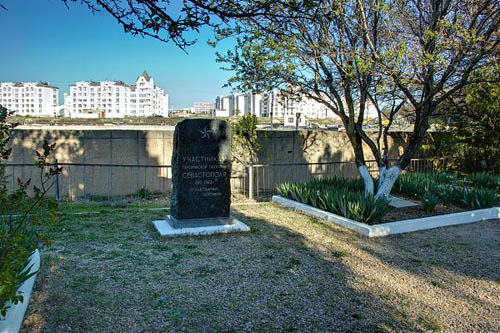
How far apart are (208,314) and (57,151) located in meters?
8.90

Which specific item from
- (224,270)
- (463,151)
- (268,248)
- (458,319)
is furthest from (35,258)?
(463,151)

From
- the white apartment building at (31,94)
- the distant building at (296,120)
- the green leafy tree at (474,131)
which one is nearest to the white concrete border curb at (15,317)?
the distant building at (296,120)

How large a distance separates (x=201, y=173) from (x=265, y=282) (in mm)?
3091

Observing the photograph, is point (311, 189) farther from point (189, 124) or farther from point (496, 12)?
point (496, 12)

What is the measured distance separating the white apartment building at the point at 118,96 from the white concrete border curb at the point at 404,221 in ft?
411

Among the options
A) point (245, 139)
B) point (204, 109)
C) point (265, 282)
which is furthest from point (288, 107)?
point (204, 109)

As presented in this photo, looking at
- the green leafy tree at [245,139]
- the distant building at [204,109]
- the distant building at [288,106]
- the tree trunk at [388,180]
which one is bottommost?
the tree trunk at [388,180]

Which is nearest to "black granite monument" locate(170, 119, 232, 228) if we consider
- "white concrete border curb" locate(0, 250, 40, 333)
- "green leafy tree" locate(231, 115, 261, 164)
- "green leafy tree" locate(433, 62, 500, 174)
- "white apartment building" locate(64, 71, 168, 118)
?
"white concrete border curb" locate(0, 250, 40, 333)

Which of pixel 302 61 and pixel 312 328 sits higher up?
pixel 302 61

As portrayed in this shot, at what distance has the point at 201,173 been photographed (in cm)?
743

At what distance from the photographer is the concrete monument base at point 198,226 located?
22.9 ft

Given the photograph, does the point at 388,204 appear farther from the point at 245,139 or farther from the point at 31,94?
the point at 31,94

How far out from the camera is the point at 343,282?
491cm

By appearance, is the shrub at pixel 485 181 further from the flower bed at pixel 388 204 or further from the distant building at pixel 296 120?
the distant building at pixel 296 120
